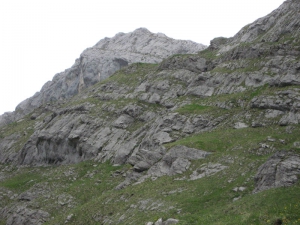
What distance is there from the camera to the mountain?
88.6 ft

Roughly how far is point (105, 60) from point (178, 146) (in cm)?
9912

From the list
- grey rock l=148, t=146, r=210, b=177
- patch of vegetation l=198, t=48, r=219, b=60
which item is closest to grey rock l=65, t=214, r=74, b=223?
grey rock l=148, t=146, r=210, b=177

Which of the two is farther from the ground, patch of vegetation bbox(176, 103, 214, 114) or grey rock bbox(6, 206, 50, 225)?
patch of vegetation bbox(176, 103, 214, 114)

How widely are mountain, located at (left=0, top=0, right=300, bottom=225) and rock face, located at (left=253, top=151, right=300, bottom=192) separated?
0.29 ft

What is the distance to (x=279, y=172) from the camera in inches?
982

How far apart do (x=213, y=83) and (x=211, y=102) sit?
8.56 meters

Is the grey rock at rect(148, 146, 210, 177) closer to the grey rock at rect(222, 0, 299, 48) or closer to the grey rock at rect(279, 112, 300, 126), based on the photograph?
the grey rock at rect(279, 112, 300, 126)

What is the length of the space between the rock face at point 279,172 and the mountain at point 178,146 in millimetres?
89

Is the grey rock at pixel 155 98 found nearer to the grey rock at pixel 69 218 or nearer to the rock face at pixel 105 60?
the grey rock at pixel 69 218

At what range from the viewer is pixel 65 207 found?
42812 mm

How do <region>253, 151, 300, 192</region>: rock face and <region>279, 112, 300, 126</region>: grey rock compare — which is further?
<region>279, 112, 300, 126</region>: grey rock

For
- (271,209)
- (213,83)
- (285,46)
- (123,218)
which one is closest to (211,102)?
(213,83)

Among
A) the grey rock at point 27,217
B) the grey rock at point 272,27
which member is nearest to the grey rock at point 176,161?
the grey rock at point 27,217

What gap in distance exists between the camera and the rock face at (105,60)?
129625 millimetres
